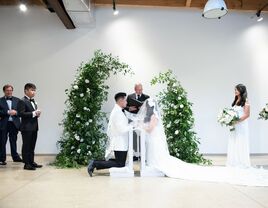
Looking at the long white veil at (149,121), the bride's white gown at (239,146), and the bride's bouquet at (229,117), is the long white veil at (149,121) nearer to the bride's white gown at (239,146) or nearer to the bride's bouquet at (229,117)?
the bride's bouquet at (229,117)

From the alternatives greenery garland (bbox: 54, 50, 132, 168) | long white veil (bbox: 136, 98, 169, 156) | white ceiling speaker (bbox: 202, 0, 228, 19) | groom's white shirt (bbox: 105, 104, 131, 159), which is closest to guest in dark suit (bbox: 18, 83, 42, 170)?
greenery garland (bbox: 54, 50, 132, 168)

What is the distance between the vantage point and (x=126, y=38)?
7785 millimetres

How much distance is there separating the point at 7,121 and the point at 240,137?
175 inches

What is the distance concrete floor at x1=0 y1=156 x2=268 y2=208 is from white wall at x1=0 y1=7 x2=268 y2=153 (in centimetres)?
312

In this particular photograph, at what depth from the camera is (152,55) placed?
25.5 feet

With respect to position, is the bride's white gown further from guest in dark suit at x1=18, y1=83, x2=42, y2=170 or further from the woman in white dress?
guest in dark suit at x1=18, y1=83, x2=42, y2=170

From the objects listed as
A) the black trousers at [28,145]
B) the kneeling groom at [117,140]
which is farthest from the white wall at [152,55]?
the kneeling groom at [117,140]

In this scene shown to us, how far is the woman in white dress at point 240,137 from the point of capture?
5.38 metres

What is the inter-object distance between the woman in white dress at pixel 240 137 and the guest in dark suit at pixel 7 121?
13.5 feet

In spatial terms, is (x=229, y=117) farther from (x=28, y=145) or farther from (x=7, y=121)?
(x=7, y=121)

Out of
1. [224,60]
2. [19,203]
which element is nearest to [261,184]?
[19,203]

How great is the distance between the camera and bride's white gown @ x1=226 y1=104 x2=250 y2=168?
539 centimetres

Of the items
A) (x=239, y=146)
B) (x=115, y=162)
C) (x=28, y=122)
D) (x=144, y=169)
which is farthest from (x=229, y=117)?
(x=28, y=122)

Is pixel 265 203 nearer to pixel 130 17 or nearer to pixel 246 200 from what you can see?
pixel 246 200
